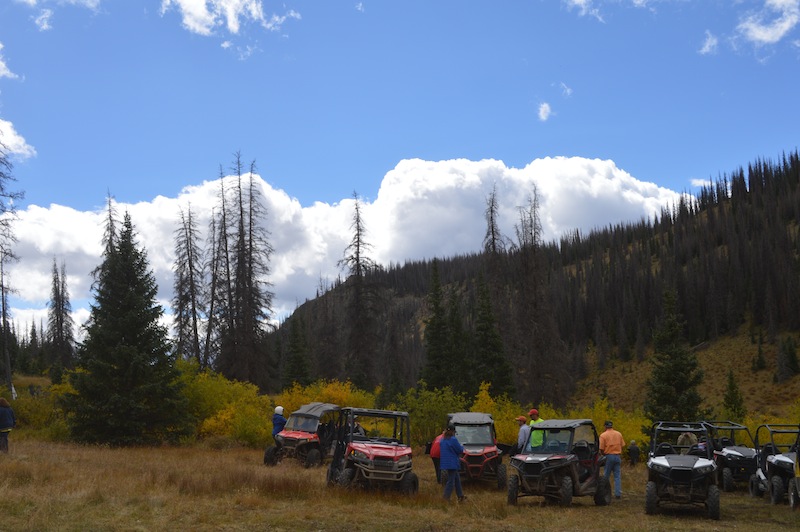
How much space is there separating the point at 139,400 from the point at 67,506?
15474 millimetres

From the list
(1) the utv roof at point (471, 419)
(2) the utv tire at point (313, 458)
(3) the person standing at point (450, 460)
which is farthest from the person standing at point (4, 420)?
(3) the person standing at point (450, 460)

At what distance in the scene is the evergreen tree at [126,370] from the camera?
2589 centimetres

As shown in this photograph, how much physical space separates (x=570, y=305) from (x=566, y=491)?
12233 cm

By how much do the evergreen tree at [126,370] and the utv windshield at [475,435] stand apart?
44.4 feet

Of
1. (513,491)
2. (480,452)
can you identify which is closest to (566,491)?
(513,491)

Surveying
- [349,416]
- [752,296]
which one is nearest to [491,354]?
[349,416]

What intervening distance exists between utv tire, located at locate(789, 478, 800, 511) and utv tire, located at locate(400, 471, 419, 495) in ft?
26.8

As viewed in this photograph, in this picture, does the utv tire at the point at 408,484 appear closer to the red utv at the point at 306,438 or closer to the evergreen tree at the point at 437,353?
the red utv at the point at 306,438

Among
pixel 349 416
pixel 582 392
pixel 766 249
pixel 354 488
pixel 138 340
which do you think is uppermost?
pixel 766 249

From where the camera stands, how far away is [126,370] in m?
26.3

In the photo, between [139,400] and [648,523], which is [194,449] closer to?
[139,400]

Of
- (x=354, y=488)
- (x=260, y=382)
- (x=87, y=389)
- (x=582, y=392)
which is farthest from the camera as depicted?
(x=582, y=392)

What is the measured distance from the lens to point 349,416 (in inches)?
642

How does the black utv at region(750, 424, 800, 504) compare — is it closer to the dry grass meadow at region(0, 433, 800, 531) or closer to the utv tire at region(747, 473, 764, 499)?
the utv tire at region(747, 473, 764, 499)
